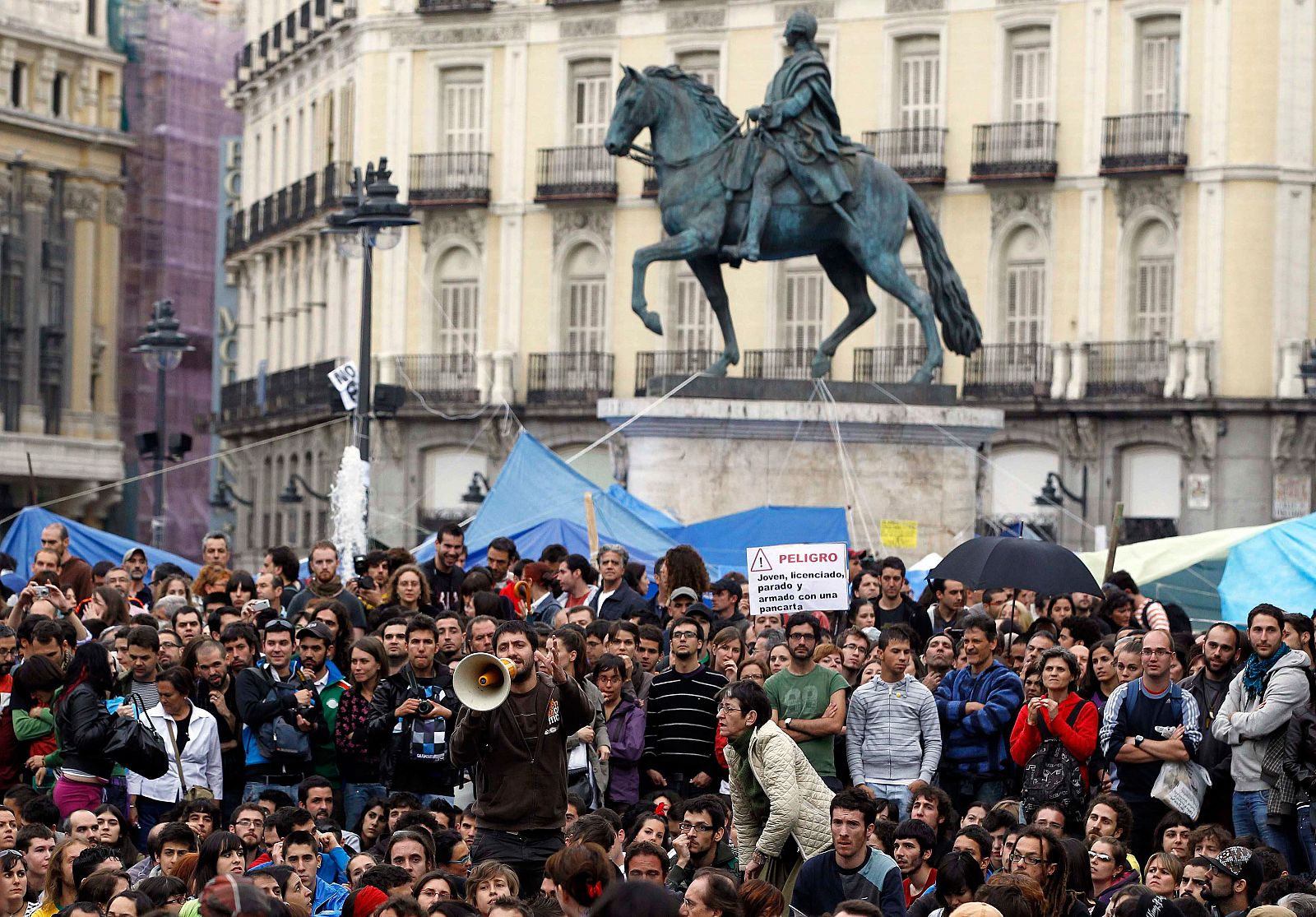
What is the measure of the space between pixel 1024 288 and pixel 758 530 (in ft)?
81.9

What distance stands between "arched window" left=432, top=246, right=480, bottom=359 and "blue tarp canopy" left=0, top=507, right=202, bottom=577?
26210mm

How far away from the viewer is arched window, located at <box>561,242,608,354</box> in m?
49.1

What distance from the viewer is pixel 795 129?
2359 centimetres

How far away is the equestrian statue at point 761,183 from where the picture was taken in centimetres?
2356

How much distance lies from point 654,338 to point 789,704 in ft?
114

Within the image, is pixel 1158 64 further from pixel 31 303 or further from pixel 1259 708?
pixel 1259 708

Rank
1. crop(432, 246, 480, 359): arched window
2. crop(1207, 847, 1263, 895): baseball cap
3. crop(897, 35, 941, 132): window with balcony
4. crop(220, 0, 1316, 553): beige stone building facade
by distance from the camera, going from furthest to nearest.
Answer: crop(432, 246, 480, 359): arched window
crop(897, 35, 941, 132): window with balcony
crop(220, 0, 1316, 553): beige stone building facade
crop(1207, 847, 1263, 895): baseball cap

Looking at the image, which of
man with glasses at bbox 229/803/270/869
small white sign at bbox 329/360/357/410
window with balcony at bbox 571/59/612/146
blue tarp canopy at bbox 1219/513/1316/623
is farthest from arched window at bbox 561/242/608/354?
man with glasses at bbox 229/803/270/869

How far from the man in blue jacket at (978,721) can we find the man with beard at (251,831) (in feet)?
11.8

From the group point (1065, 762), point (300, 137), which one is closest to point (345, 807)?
point (1065, 762)

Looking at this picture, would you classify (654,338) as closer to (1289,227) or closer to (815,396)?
(1289,227)

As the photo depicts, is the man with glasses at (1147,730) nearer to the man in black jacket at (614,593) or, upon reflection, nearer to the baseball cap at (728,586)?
the baseball cap at (728,586)

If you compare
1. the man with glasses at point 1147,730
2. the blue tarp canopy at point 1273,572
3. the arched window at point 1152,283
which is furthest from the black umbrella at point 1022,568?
the arched window at point 1152,283

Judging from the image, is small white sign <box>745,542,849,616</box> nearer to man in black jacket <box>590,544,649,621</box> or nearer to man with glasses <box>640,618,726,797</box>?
man in black jacket <box>590,544,649,621</box>
